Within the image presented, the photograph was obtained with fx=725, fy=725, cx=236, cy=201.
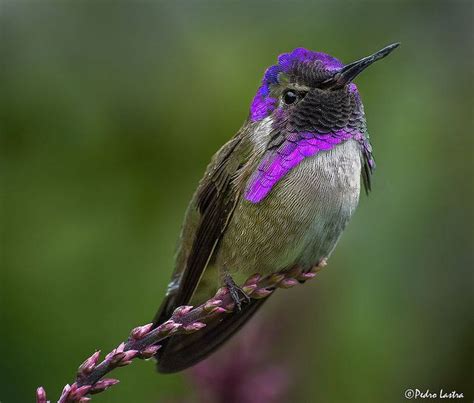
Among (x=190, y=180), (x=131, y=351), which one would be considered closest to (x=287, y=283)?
(x=131, y=351)

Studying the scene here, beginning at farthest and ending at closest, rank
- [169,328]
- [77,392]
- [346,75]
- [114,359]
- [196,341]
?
1. [196,341]
2. [346,75]
3. [169,328]
4. [114,359]
5. [77,392]

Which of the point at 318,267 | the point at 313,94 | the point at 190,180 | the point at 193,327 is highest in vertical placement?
the point at 313,94

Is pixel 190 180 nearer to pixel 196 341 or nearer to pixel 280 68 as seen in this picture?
pixel 196 341

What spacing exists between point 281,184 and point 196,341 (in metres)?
0.88

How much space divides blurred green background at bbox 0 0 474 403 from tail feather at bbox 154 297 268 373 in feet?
0.80

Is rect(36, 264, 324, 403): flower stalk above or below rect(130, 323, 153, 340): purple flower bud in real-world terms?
below

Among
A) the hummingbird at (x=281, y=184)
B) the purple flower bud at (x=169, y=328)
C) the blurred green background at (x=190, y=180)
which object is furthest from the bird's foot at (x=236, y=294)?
the purple flower bud at (x=169, y=328)

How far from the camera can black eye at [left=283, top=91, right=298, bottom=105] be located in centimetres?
297

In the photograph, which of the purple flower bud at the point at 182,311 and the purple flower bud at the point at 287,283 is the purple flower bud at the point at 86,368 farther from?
the purple flower bud at the point at 287,283

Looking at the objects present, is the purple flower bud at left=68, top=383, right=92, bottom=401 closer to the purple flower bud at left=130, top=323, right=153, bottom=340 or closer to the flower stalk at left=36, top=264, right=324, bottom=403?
the flower stalk at left=36, top=264, right=324, bottom=403

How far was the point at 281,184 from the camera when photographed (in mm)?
2992

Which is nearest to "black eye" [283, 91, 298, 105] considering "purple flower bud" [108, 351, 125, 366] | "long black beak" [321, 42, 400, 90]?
"long black beak" [321, 42, 400, 90]

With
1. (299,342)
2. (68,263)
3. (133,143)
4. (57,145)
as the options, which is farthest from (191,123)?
(299,342)

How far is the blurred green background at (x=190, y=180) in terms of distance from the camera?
4086 millimetres
